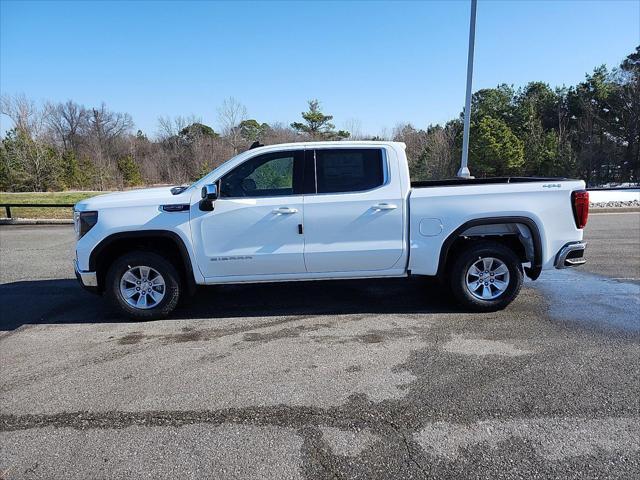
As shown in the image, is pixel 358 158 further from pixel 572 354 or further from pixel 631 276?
pixel 631 276

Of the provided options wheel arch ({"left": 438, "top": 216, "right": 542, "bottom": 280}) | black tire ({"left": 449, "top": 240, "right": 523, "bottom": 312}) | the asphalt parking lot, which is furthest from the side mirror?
black tire ({"left": 449, "top": 240, "right": 523, "bottom": 312})

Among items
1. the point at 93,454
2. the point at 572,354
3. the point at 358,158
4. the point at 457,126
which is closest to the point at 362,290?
the point at 358,158

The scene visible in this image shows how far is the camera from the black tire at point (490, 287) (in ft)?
16.6

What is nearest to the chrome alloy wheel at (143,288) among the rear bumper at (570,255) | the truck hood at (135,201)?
the truck hood at (135,201)

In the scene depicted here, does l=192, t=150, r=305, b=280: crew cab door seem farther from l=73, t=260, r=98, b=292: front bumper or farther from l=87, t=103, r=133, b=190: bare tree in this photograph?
l=87, t=103, r=133, b=190: bare tree

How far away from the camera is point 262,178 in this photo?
506cm

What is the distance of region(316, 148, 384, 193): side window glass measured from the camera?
5.00m

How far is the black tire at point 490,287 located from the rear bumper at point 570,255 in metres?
0.43

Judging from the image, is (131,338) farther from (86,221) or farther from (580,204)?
(580,204)

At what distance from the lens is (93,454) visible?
2.67 m

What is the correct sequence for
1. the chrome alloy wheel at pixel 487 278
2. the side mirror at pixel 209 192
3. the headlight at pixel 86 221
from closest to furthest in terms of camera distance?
the side mirror at pixel 209 192 < the headlight at pixel 86 221 < the chrome alloy wheel at pixel 487 278

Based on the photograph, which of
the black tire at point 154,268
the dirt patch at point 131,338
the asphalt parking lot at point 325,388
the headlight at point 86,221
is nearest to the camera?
the asphalt parking lot at point 325,388

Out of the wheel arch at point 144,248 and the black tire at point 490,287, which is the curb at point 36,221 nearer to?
the wheel arch at point 144,248

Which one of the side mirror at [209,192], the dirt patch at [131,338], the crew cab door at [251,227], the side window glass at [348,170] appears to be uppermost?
the side window glass at [348,170]
